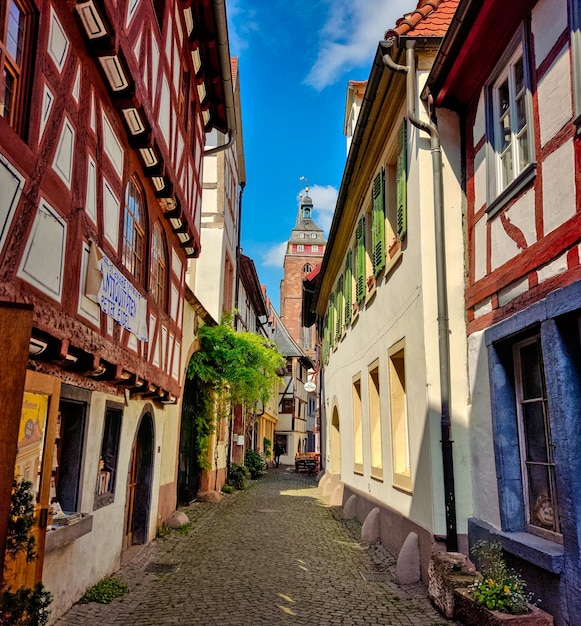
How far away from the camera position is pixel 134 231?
6988 mm

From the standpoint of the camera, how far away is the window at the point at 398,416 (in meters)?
8.32

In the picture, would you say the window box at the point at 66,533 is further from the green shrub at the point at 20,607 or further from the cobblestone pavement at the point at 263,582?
the green shrub at the point at 20,607

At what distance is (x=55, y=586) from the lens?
17.2 feet

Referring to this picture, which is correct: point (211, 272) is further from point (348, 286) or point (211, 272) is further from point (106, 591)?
point (106, 591)

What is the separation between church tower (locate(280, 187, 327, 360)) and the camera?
67.2 m

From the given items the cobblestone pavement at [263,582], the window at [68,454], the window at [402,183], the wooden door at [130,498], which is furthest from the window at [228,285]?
the window at [68,454]

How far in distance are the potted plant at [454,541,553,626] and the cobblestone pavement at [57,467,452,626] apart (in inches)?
20.8

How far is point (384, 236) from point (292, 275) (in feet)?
207

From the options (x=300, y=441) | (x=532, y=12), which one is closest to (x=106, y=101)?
(x=532, y=12)

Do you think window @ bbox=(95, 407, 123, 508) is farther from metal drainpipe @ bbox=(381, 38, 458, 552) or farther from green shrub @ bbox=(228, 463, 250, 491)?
green shrub @ bbox=(228, 463, 250, 491)

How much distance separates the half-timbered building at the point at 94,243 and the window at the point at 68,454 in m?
0.01

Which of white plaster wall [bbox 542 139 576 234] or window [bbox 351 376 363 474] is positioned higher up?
white plaster wall [bbox 542 139 576 234]

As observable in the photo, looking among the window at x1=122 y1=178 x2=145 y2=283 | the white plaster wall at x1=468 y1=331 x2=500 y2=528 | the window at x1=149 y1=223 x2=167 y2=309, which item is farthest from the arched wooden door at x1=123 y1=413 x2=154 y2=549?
the white plaster wall at x1=468 y1=331 x2=500 y2=528

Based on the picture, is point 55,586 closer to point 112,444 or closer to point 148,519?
point 112,444
